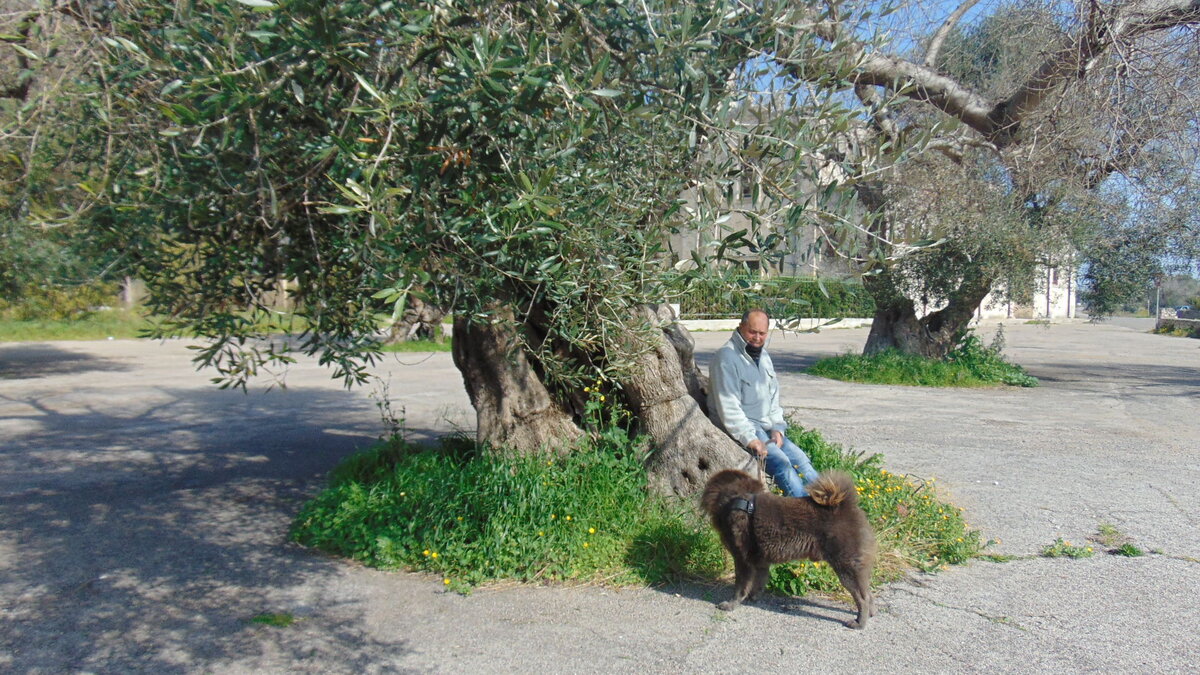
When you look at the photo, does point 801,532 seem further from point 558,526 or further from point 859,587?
point 558,526

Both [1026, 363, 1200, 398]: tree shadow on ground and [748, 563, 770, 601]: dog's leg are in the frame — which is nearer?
[748, 563, 770, 601]: dog's leg

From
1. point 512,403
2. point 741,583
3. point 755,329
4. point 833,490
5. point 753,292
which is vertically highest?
point 753,292

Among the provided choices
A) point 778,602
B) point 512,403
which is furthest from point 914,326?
point 778,602

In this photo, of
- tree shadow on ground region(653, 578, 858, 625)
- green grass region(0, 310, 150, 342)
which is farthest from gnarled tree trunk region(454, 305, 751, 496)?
green grass region(0, 310, 150, 342)

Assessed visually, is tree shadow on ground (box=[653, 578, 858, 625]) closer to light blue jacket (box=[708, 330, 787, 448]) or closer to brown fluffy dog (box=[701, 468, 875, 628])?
brown fluffy dog (box=[701, 468, 875, 628])

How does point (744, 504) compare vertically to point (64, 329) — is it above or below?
below

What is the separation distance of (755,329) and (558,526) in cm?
186

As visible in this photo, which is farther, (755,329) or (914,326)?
(914,326)

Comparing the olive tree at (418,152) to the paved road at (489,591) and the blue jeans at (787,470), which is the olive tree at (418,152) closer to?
the blue jeans at (787,470)

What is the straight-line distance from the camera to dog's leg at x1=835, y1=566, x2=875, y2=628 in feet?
15.4

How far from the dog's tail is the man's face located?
52.0 inches

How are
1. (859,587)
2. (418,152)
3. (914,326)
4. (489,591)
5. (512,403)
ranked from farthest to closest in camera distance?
(914,326) < (512,403) < (489,591) < (859,587) < (418,152)

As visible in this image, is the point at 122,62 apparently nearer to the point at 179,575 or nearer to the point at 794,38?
the point at 179,575

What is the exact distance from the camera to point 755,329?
232 inches
